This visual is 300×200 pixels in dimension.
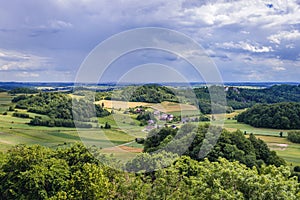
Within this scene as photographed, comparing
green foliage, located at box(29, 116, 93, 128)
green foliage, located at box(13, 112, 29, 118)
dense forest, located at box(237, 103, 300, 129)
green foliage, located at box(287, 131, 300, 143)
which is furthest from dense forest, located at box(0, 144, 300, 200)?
dense forest, located at box(237, 103, 300, 129)

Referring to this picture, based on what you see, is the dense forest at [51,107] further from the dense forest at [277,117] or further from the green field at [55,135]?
the dense forest at [277,117]

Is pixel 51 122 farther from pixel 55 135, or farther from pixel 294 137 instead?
pixel 294 137

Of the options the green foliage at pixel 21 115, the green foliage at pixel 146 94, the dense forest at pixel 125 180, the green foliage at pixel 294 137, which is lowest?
the green foliage at pixel 294 137

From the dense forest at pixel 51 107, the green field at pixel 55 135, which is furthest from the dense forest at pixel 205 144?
the dense forest at pixel 51 107

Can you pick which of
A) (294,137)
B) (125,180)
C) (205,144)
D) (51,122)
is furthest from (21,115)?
(125,180)

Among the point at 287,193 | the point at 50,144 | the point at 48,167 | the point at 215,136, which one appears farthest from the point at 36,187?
the point at 50,144

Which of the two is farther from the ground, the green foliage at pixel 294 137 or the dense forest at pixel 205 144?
the dense forest at pixel 205 144
